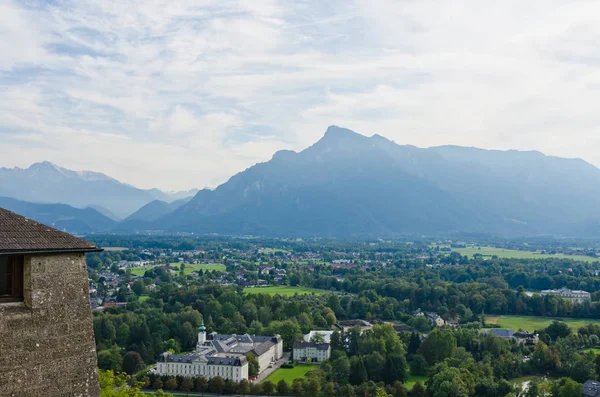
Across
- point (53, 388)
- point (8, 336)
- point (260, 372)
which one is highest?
point (8, 336)

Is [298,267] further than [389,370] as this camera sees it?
Yes

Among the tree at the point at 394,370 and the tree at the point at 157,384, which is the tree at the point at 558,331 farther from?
the tree at the point at 157,384

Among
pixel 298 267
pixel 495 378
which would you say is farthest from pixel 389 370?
pixel 298 267

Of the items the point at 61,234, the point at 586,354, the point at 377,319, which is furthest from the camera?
the point at 377,319

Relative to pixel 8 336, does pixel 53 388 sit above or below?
below

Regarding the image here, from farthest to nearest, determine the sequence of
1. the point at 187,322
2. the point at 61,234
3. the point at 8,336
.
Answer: the point at 187,322, the point at 61,234, the point at 8,336

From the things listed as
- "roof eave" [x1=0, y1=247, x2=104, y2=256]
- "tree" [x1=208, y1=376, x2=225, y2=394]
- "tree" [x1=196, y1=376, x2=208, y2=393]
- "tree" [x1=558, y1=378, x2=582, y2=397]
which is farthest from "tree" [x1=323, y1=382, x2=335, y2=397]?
"roof eave" [x1=0, y1=247, x2=104, y2=256]

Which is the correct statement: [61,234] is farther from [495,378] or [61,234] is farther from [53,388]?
[495,378]

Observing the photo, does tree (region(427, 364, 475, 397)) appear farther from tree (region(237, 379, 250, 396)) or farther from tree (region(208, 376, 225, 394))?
tree (region(208, 376, 225, 394))

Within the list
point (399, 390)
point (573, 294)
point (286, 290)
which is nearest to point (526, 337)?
point (399, 390)
